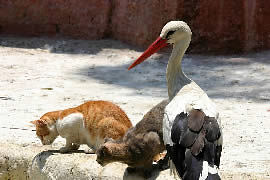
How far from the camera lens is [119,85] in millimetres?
7367

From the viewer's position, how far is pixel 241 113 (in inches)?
236

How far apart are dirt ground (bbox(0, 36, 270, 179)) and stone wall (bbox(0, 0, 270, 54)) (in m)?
0.22

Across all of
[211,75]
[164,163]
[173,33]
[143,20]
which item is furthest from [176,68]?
[143,20]

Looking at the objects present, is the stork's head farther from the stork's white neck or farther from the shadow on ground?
the shadow on ground

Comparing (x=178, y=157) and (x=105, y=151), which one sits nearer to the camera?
(x=178, y=157)

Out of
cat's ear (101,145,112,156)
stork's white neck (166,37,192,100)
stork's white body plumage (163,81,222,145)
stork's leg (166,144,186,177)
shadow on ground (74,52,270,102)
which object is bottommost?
shadow on ground (74,52,270,102)

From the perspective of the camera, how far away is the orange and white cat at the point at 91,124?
4000mm

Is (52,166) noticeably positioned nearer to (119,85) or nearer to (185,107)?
(185,107)

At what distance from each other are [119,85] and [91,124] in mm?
3296

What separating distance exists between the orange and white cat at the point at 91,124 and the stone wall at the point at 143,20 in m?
4.90

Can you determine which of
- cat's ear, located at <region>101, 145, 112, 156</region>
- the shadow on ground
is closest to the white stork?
cat's ear, located at <region>101, 145, 112, 156</region>

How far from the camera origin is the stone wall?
8.80 m

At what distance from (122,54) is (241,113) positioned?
3314mm

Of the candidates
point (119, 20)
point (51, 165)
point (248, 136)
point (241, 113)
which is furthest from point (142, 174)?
point (119, 20)
